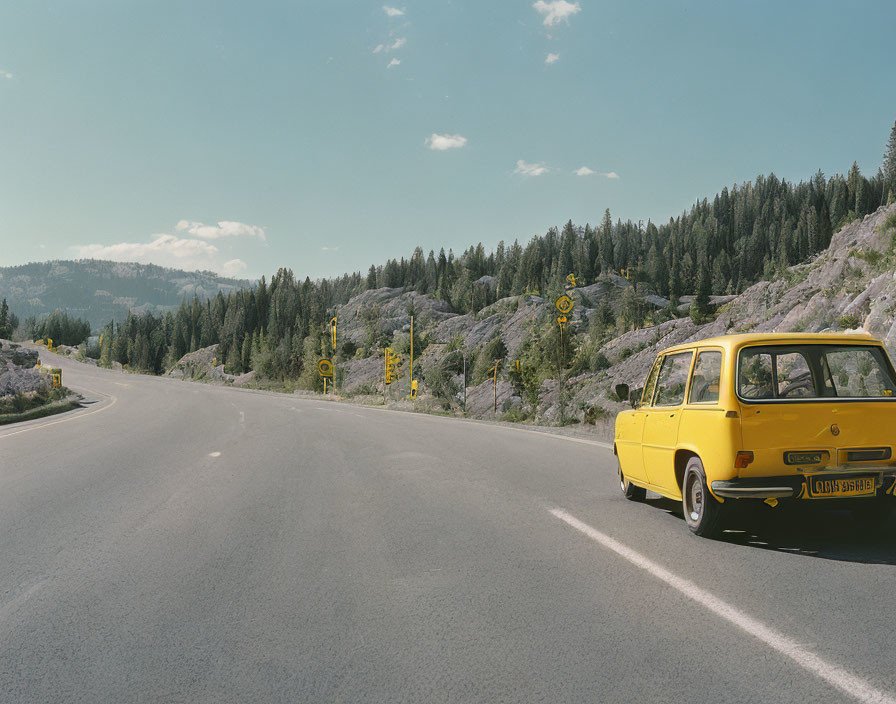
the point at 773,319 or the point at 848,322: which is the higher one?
the point at 773,319

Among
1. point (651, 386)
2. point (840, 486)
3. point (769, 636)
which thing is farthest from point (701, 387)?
point (769, 636)

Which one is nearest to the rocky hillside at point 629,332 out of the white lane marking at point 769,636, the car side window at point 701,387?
the car side window at point 701,387

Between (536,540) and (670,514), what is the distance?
2.15 m

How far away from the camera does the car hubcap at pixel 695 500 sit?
6426 millimetres

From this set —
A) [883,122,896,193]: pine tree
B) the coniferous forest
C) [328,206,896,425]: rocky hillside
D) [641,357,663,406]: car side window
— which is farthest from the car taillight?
[883,122,896,193]: pine tree

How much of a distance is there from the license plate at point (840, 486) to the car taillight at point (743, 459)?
547 millimetres

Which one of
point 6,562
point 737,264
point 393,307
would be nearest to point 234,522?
point 6,562

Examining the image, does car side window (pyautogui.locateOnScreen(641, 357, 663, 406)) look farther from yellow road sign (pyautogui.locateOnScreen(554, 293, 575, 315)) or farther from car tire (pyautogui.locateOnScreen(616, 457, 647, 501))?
yellow road sign (pyautogui.locateOnScreen(554, 293, 575, 315))

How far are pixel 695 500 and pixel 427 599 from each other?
10.4ft

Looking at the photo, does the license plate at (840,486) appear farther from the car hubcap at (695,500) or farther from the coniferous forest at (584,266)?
the coniferous forest at (584,266)

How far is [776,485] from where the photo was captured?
5785 mm

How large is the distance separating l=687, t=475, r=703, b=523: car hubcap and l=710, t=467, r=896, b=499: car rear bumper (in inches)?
→ 21.0

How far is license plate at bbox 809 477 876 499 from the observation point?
5.82m

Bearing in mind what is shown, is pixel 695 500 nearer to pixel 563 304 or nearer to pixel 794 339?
pixel 794 339
